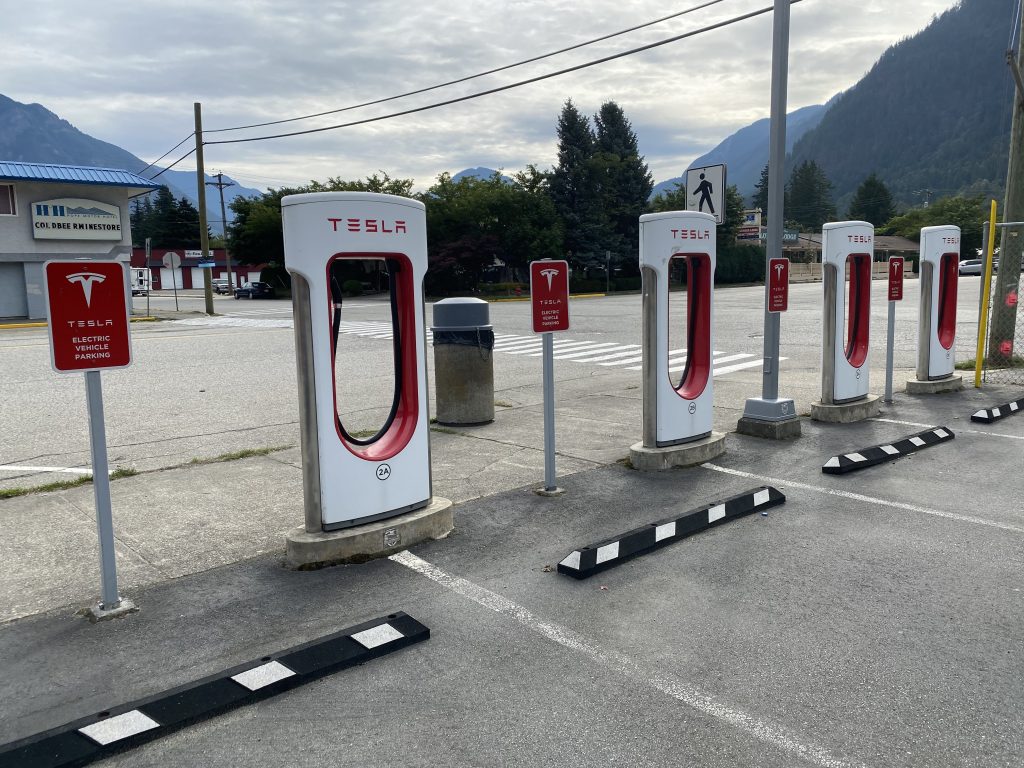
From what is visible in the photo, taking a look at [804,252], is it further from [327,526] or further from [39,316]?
[327,526]

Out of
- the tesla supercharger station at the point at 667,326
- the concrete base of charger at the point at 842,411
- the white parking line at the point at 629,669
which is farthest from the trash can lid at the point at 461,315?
the white parking line at the point at 629,669

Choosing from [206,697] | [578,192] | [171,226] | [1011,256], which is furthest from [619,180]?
[171,226]

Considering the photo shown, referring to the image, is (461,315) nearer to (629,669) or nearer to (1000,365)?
(629,669)

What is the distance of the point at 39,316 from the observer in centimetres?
3000

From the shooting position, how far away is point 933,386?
34.2 feet

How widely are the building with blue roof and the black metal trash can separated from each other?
2462cm

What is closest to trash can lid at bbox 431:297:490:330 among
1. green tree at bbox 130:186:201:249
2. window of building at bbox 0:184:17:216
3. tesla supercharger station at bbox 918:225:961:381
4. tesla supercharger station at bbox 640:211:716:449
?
tesla supercharger station at bbox 640:211:716:449

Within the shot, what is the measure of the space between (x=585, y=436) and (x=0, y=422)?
273 inches

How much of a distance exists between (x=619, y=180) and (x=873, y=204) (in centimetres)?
7799

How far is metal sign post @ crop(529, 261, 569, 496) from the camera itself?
19.4 feet

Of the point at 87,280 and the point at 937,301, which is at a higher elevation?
the point at 87,280

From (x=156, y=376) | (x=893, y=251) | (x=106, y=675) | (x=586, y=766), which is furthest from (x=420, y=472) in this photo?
(x=893, y=251)

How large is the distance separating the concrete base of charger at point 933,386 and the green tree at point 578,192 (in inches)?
1748

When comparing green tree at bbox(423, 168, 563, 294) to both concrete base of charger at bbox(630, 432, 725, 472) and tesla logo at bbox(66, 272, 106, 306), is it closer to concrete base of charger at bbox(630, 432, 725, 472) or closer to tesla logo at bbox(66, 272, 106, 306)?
concrete base of charger at bbox(630, 432, 725, 472)
